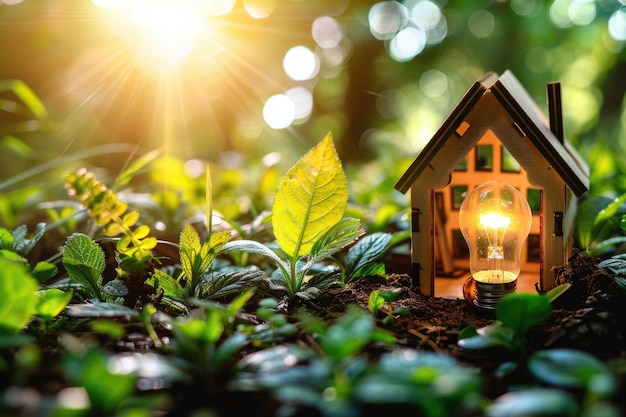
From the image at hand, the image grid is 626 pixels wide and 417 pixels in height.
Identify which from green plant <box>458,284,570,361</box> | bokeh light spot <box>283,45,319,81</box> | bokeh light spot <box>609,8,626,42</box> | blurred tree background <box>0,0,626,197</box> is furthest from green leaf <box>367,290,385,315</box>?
bokeh light spot <box>609,8,626,42</box>

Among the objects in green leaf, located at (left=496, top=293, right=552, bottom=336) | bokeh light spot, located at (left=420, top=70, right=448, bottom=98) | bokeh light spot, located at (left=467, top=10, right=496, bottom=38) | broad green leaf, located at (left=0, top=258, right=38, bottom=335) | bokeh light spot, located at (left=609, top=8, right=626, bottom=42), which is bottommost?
broad green leaf, located at (left=0, top=258, right=38, bottom=335)

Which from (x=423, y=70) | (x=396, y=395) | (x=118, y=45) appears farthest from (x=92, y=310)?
(x=423, y=70)

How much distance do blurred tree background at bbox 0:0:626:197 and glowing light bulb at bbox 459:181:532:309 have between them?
111cm

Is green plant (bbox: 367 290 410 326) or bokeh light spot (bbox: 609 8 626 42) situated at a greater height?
bokeh light spot (bbox: 609 8 626 42)

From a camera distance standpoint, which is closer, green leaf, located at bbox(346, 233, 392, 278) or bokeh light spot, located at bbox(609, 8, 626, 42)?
green leaf, located at bbox(346, 233, 392, 278)

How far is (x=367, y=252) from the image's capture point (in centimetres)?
164

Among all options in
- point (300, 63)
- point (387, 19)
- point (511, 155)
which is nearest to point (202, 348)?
point (511, 155)

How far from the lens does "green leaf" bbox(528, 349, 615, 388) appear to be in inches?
34.3

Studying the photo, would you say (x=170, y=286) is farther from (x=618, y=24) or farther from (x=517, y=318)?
(x=618, y=24)

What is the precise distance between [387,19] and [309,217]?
136 inches

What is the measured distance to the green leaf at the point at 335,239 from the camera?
1.47 m

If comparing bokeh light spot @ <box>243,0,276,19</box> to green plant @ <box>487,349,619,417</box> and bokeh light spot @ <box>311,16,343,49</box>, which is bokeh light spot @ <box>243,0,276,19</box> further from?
A: green plant @ <box>487,349,619,417</box>

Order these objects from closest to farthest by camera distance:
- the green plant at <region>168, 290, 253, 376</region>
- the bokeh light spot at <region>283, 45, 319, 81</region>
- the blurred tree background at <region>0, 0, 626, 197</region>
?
the green plant at <region>168, 290, 253, 376</region> < the blurred tree background at <region>0, 0, 626, 197</region> < the bokeh light spot at <region>283, 45, 319, 81</region>

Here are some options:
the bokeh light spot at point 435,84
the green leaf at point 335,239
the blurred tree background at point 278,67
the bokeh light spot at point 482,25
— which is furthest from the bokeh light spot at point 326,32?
the green leaf at point 335,239
